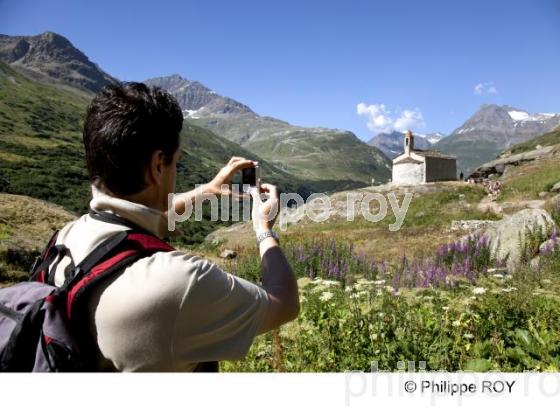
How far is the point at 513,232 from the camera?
10.5m

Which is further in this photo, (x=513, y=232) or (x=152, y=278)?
(x=513, y=232)

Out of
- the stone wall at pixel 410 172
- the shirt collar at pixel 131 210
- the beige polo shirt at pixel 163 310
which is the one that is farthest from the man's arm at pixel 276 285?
the stone wall at pixel 410 172

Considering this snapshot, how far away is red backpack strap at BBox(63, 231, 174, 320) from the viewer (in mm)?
1596

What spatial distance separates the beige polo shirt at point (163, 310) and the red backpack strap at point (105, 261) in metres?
0.03

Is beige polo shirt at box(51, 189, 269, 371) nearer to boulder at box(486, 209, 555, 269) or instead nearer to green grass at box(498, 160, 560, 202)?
boulder at box(486, 209, 555, 269)

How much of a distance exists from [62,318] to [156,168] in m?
0.67

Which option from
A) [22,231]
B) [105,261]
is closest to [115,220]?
[105,261]

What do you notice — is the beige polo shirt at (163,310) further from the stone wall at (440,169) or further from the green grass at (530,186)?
the stone wall at (440,169)

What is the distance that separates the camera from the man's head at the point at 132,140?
1.83 metres

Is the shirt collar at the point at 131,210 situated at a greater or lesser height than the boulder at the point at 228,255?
greater

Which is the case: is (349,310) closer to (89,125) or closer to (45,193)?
(89,125)

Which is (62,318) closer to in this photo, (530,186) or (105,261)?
(105,261)

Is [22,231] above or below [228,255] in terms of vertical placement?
above

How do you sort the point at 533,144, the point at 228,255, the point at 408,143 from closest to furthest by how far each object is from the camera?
the point at 228,255, the point at 408,143, the point at 533,144
